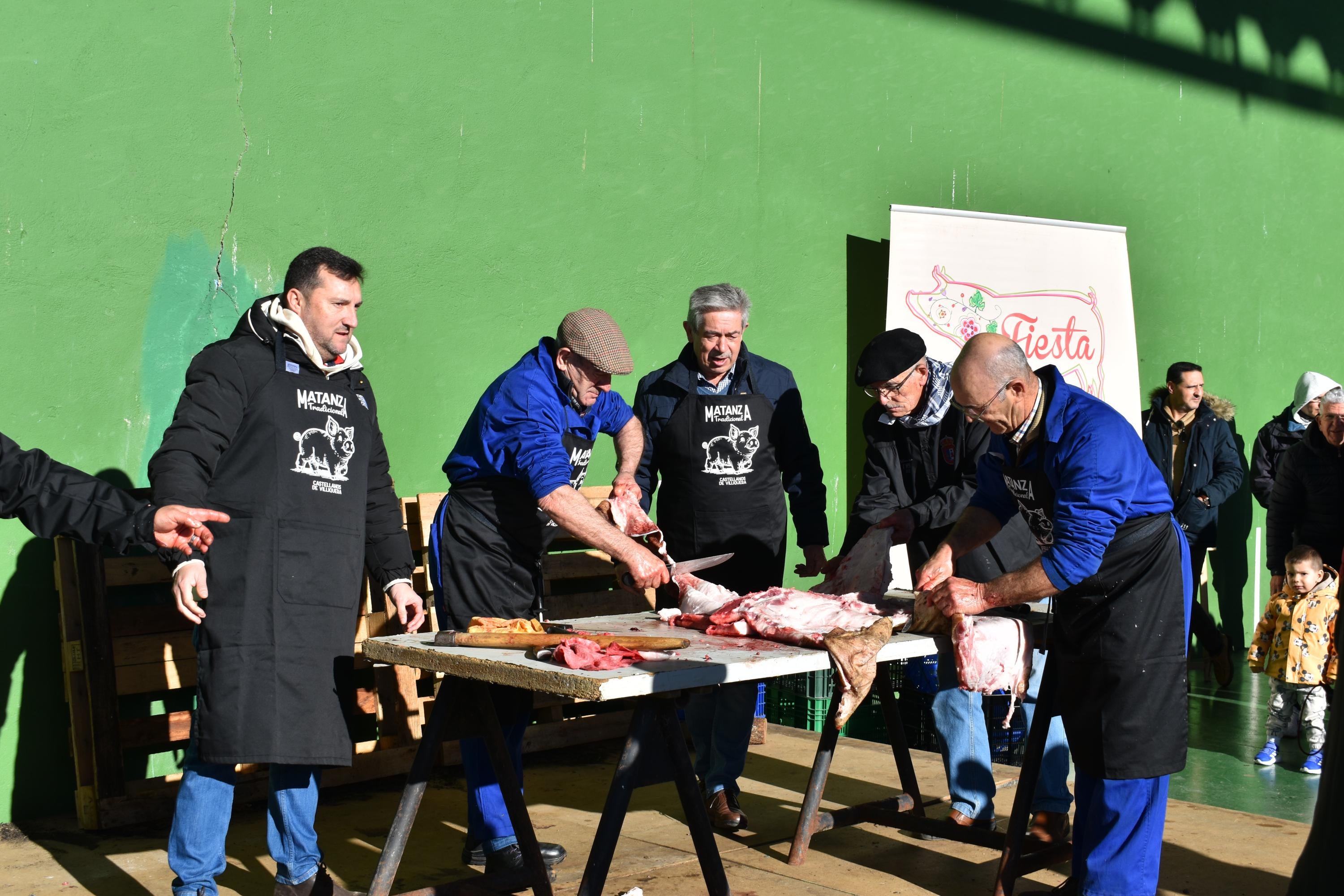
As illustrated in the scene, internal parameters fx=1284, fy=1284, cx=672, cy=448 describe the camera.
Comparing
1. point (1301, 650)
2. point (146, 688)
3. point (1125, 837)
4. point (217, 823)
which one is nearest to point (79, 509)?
point (217, 823)

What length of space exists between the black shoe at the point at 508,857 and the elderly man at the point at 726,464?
0.72m

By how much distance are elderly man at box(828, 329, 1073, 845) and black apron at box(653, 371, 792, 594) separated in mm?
417

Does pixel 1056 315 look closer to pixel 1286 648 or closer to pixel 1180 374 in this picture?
pixel 1180 374

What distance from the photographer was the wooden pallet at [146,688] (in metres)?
4.80

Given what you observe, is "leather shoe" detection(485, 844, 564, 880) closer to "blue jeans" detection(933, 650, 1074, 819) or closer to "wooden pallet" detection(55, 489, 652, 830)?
"wooden pallet" detection(55, 489, 652, 830)

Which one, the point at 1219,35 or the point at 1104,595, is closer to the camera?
the point at 1104,595

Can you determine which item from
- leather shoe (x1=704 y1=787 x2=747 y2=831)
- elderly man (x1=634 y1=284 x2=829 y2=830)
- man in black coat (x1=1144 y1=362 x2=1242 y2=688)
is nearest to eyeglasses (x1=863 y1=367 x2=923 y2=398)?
elderly man (x1=634 y1=284 x2=829 y2=830)

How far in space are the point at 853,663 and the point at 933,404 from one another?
1.35m

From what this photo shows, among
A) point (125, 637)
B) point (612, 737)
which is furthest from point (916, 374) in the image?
point (125, 637)

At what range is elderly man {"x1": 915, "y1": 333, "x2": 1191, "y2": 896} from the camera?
3.57m

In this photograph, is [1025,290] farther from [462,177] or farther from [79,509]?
[79,509]

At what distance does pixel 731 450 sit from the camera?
5.04 m

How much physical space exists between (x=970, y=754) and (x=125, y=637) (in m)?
3.24

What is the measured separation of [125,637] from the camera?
497 cm
